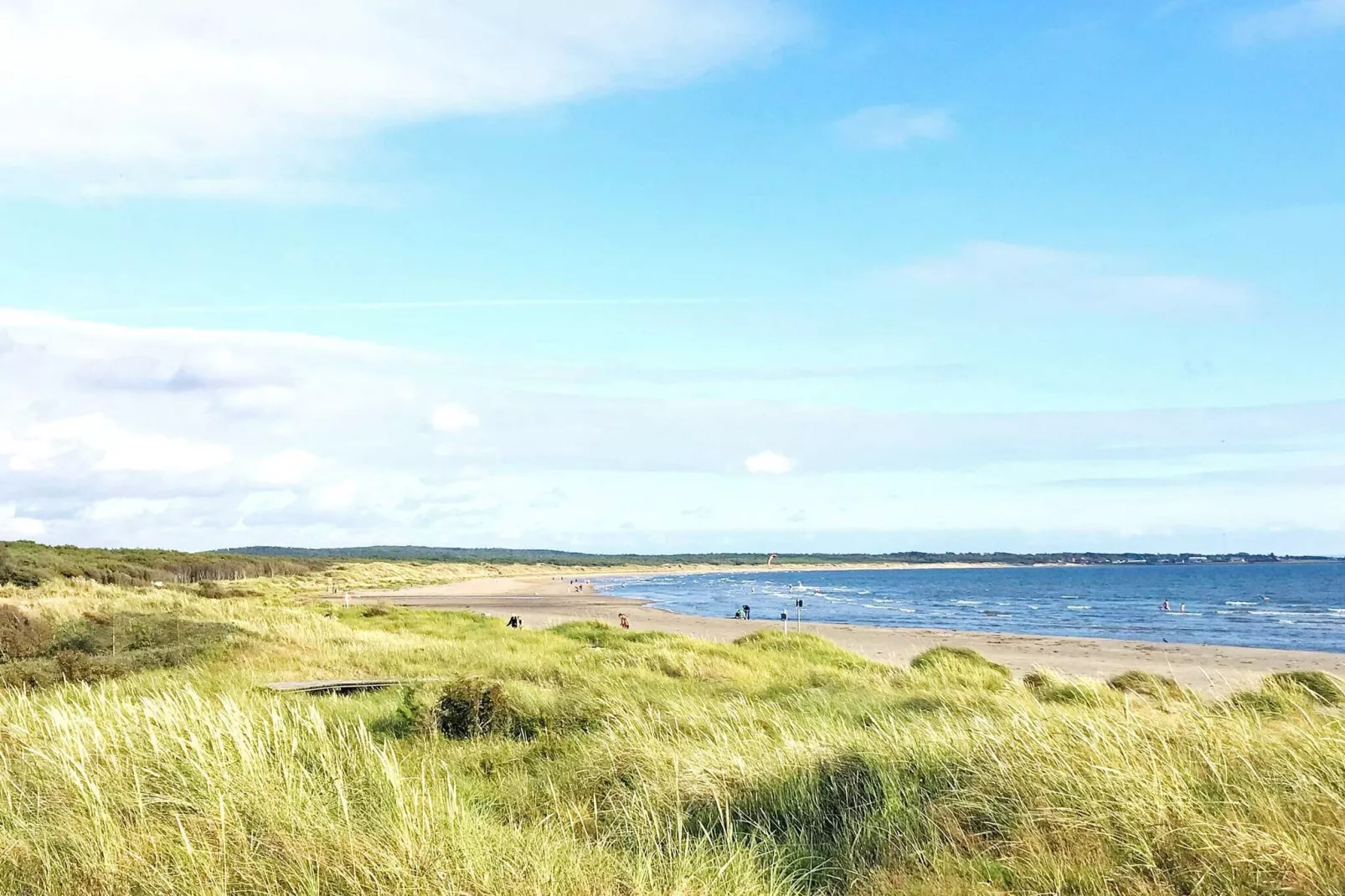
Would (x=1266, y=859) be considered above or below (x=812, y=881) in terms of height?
above

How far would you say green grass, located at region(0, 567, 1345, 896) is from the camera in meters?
5.32

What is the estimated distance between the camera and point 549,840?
6176mm

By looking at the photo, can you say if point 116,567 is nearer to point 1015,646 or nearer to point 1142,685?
point 1015,646

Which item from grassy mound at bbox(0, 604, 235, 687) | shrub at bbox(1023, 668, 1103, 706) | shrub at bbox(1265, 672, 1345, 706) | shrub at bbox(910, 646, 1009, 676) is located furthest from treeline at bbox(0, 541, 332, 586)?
shrub at bbox(1265, 672, 1345, 706)

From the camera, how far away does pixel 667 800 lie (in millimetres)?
7703

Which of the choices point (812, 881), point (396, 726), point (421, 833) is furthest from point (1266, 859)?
point (396, 726)

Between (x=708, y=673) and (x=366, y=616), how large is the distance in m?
24.2

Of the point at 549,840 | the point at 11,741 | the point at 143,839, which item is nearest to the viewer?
the point at 143,839

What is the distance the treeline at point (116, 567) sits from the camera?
152 ft

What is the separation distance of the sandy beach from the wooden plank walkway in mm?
12074

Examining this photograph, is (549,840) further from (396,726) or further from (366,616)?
(366,616)

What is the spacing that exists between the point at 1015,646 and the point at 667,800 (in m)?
34.5

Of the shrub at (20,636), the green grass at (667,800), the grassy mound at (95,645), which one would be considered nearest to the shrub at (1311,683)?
the green grass at (667,800)

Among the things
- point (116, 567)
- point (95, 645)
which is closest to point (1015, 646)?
point (95, 645)
